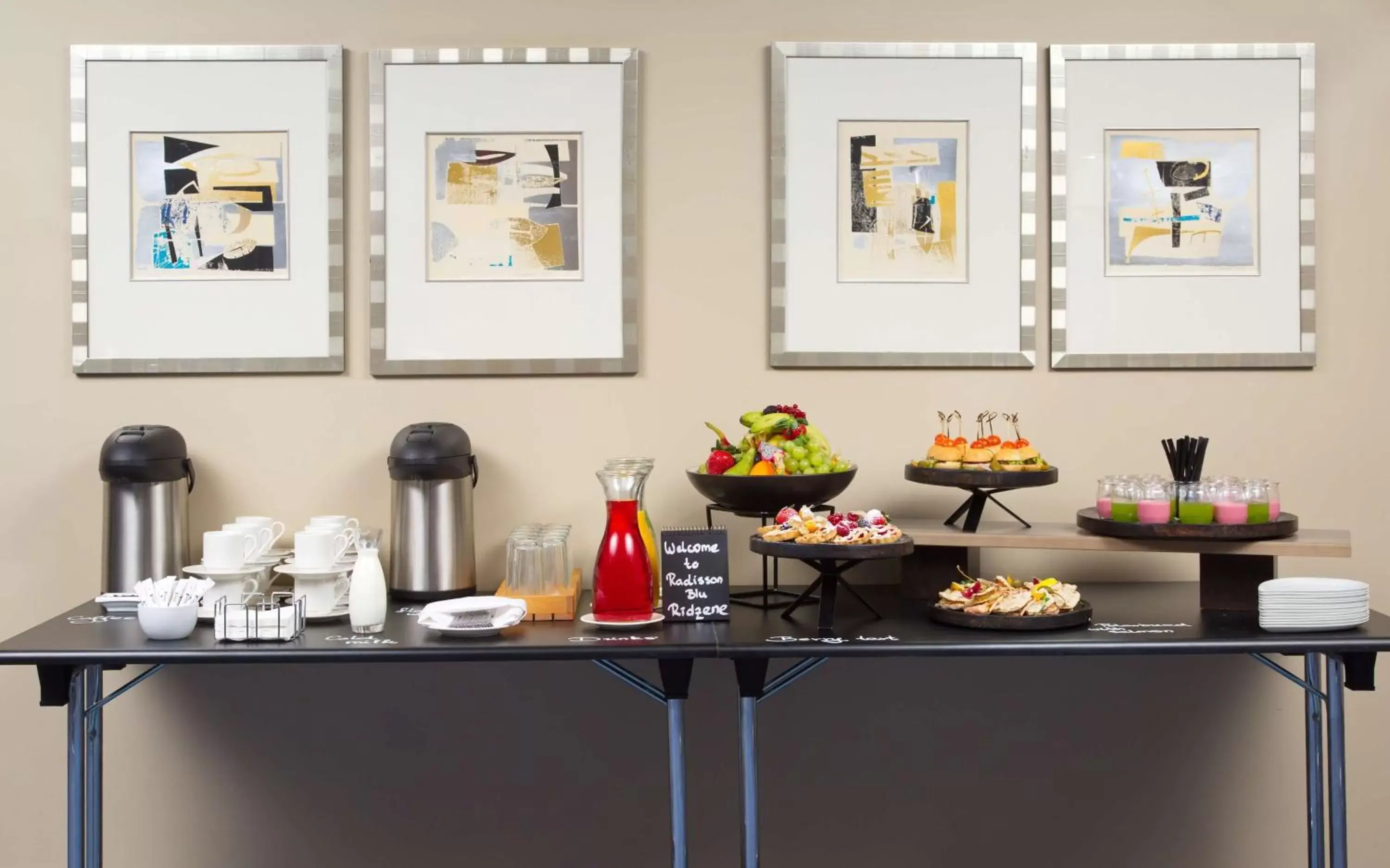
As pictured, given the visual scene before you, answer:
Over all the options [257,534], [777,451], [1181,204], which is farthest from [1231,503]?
[257,534]

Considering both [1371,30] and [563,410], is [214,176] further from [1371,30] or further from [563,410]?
[1371,30]

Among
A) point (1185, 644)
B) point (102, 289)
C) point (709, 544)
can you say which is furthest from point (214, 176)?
point (1185, 644)

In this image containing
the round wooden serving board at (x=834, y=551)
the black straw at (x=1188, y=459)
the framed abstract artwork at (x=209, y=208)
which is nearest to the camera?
the round wooden serving board at (x=834, y=551)

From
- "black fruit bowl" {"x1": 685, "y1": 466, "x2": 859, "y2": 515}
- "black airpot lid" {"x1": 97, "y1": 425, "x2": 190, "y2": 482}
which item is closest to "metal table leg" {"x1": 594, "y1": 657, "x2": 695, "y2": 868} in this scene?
"black fruit bowl" {"x1": 685, "y1": 466, "x2": 859, "y2": 515}

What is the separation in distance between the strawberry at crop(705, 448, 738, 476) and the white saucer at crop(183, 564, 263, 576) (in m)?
0.92

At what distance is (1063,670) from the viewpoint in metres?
2.47

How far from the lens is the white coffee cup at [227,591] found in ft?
6.62

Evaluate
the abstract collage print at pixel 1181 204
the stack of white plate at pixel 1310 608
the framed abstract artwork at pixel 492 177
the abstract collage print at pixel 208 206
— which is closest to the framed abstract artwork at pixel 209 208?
the abstract collage print at pixel 208 206

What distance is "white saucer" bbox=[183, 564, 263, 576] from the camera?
2.04m

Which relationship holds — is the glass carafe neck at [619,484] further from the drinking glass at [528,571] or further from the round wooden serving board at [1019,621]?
the round wooden serving board at [1019,621]

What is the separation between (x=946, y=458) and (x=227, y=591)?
1457mm

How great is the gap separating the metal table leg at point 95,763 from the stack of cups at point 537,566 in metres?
0.80

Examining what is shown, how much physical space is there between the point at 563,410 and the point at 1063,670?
4.31 feet

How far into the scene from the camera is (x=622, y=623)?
1941 millimetres
